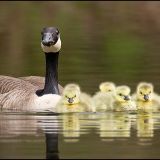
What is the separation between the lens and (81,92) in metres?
14.3

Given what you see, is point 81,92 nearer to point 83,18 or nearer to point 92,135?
point 92,135

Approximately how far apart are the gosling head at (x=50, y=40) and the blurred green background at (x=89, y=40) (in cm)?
79

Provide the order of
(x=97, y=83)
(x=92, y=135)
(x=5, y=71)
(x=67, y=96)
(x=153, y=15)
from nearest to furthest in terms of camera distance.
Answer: (x=92, y=135)
(x=67, y=96)
(x=97, y=83)
(x=5, y=71)
(x=153, y=15)

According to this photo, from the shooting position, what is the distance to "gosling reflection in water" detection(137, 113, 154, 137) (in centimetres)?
1207

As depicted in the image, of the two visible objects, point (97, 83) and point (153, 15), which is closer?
point (97, 83)

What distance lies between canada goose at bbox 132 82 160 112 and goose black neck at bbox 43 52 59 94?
44.6 inches

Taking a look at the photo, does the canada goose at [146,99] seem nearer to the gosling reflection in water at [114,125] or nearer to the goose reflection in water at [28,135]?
the gosling reflection in water at [114,125]

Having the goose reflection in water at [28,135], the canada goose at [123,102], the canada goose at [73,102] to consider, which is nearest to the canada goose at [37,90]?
the canada goose at [73,102]

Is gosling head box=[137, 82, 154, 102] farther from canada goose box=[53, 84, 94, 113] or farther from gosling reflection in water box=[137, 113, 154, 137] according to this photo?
canada goose box=[53, 84, 94, 113]

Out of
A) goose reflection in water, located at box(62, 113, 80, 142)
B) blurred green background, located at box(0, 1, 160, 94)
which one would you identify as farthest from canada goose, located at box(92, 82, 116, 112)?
blurred green background, located at box(0, 1, 160, 94)

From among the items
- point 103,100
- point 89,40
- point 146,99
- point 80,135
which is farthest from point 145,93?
point 89,40

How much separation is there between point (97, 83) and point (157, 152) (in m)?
5.05

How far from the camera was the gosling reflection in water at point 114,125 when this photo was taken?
12.0 meters

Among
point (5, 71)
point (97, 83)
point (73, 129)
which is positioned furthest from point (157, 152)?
point (5, 71)
